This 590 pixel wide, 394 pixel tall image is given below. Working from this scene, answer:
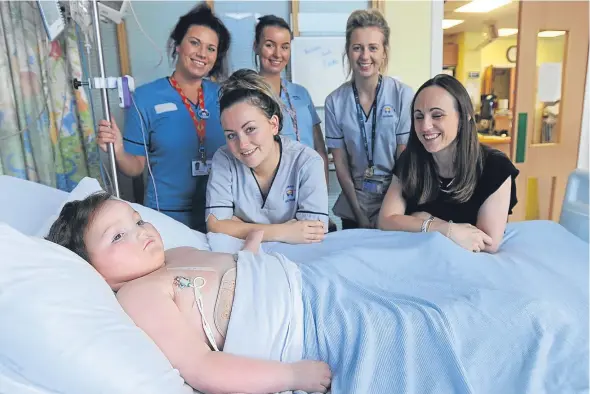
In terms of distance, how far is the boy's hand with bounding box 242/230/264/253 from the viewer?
→ 140cm

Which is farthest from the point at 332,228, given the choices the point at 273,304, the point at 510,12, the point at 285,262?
the point at 510,12

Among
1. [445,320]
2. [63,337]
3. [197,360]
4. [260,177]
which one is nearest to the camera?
[63,337]

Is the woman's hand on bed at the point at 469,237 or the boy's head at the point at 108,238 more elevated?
the boy's head at the point at 108,238

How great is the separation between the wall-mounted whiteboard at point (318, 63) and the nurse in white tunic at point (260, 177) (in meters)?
1.46

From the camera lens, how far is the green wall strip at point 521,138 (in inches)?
105

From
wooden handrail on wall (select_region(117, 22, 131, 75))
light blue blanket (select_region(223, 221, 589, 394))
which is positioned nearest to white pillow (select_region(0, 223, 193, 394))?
light blue blanket (select_region(223, 221, 589, 394))

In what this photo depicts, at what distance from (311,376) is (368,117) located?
4.47 ft

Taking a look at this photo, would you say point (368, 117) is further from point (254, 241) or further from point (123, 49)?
point (123, 49)

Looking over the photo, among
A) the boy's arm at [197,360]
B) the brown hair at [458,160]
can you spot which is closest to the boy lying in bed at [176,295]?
the boy's arm at [197,360]

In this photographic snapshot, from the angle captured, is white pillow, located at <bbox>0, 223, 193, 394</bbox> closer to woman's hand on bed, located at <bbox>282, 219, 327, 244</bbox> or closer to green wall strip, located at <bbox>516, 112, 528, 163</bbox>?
woman's hand on bed, located at <bbox>282, 219, 327, 244</bbox>

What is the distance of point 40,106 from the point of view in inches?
79.7

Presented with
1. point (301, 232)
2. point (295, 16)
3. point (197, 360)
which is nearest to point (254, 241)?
point (301, 232)

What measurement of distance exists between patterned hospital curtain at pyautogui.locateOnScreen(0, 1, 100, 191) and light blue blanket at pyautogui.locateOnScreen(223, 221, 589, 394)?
1.49 meters

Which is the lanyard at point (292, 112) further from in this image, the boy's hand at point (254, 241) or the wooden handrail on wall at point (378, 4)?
the wooden handrail on wall at point (378, 4)
